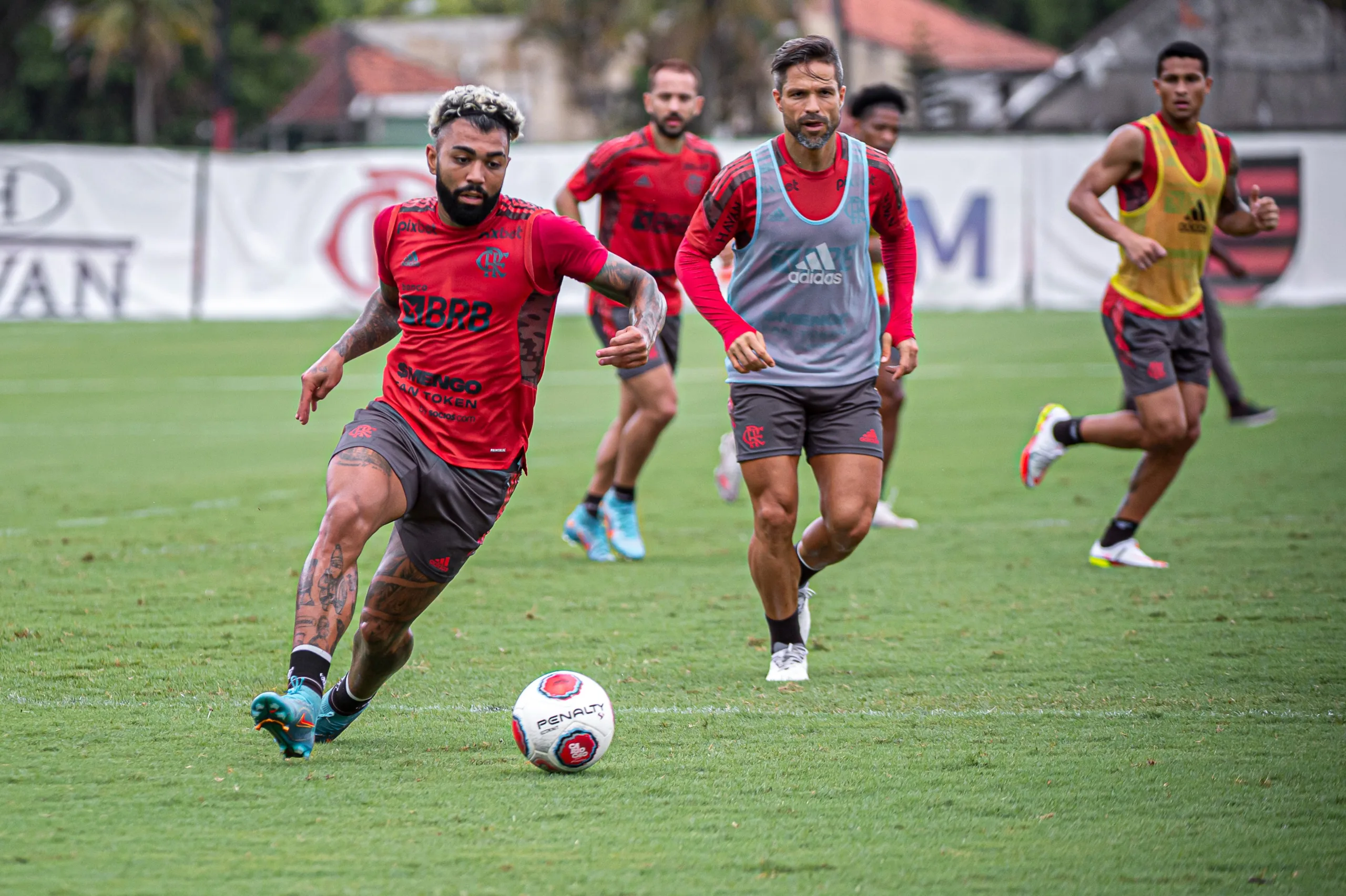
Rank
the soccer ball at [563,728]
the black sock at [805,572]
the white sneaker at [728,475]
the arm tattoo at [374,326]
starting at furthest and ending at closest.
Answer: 1. the white sneaker at [728,475]
2. the black sock at [805,572]
3. the arm tattoo at [374,326]
4. the soccer ball at [563,728]

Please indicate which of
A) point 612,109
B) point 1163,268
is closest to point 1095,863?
point 1163,268

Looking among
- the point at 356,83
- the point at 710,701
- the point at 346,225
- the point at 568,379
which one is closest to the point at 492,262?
the point at 710,701

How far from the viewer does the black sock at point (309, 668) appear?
4555 mm

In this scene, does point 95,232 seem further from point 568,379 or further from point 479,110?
point 479,110

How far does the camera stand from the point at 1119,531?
8.37m

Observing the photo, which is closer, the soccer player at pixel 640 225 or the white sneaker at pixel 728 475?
the soccer player at pixel 640 225

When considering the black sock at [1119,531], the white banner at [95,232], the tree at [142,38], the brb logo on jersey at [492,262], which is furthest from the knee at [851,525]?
the tree at [142,38]

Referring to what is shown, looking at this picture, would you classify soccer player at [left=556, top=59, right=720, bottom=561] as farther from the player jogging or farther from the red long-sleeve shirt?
the red long-sleeve shirt

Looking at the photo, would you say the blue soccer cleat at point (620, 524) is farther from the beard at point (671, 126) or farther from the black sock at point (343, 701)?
the black sock at point (343, 701)

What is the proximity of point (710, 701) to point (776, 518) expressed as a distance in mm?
727

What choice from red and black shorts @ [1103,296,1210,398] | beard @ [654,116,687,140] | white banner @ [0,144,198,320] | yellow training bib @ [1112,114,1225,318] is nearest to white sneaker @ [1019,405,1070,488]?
red and black shorts @ [1103,296,1210,398]

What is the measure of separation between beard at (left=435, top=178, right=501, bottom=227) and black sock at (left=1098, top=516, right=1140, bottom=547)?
14.7ft

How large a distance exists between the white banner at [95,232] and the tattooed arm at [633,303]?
21161 millimetres

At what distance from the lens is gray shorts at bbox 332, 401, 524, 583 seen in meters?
4.90
